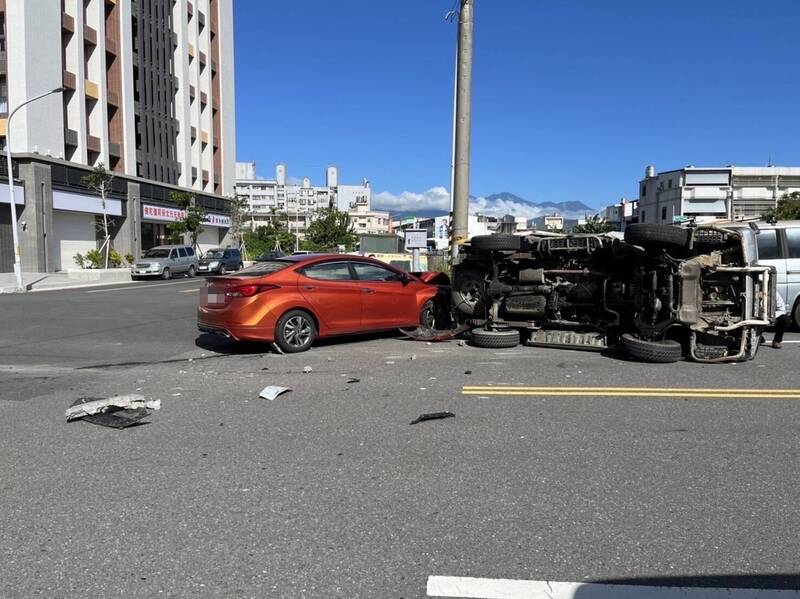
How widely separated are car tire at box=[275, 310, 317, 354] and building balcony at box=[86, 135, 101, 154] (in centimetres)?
3566

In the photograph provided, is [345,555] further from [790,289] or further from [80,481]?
[790,289]

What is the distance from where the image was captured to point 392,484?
4.27m

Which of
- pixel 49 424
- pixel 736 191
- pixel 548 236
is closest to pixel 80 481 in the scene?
pixel 49 424

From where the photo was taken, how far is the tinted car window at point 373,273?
1067cm

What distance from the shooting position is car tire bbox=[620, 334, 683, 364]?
8352 mm

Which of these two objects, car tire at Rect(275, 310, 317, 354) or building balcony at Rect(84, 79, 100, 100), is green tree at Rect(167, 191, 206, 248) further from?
car tire at Rect(275, 310, 317, 354)

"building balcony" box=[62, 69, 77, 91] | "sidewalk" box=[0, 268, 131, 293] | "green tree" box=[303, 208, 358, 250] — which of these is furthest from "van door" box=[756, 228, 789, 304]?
"green tree" box=[303, 208, 358, 250]

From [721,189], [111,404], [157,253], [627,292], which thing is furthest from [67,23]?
[721,189]

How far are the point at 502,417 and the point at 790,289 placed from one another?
8.11 metres

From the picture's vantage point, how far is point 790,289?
1135cm

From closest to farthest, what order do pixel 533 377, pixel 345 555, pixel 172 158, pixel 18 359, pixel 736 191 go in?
pixel 345 555, pixel 533 377, pixel 18 359, pixel 172 158, pixel 736 191

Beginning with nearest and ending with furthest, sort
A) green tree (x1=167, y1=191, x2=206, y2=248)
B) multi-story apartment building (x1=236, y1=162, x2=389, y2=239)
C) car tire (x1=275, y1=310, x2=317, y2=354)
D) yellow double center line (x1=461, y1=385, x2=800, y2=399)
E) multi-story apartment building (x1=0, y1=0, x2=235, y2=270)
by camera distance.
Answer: yellow double center line (x1=461, y1=385, x2=800, y2=399), car tire (x1=275, y1=310, x2=317, y2=354), multi-story apartment building (x1=0, y1=0, x2=235, y2=270), green tree (x1=167, y1=191, x2=206, y2=248), multi-story apartment building (x1=236, y1=162, x2=389, y2=239)

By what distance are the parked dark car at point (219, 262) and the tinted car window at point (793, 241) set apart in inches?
1227

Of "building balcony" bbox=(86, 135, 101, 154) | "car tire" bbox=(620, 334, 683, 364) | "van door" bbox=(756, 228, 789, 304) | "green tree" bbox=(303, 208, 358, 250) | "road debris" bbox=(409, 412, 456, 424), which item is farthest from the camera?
"green tree" bbox=(303, 208, 358, 250)
